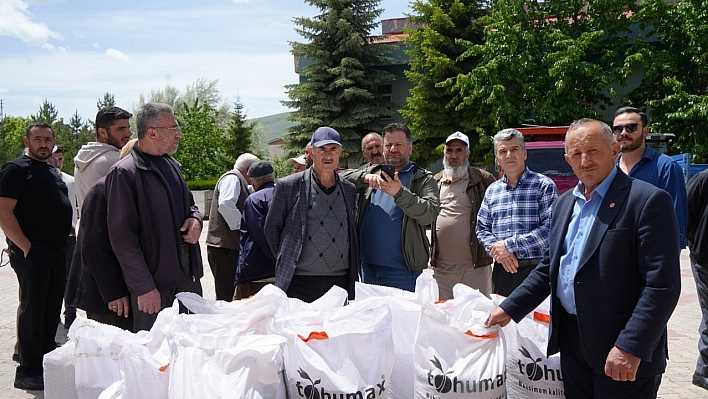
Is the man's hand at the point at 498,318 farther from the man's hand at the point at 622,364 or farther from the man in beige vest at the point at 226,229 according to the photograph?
the man in beige vest at the point at 226,229

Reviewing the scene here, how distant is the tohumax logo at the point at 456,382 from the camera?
273cm

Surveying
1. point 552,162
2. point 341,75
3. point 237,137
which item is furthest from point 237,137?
point 552,162

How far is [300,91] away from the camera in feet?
71.4

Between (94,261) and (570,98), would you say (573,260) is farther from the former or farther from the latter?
(570,98)

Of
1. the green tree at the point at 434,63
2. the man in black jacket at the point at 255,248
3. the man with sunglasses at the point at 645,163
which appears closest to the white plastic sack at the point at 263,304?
the man in black jacket at the point at 255,248

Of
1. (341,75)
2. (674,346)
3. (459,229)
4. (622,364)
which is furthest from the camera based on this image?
(341,75)

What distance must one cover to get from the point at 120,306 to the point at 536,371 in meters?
2.47

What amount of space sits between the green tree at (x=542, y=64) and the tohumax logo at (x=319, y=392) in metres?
16.8

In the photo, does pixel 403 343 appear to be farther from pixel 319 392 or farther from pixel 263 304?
pixel 263 304

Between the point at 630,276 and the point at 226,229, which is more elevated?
the point at 630,276

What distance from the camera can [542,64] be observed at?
19141mm

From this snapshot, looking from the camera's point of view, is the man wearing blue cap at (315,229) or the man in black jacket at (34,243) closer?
the man wearing blue cap at (315,229)

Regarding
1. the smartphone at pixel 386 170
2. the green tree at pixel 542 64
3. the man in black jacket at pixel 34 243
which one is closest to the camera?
the smartphone at pixel 386 170

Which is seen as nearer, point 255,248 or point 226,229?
point 255,248
